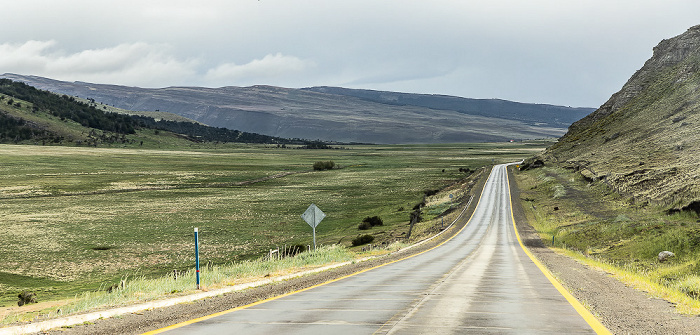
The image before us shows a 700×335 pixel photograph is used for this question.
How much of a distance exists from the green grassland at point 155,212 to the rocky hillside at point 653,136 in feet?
83.0

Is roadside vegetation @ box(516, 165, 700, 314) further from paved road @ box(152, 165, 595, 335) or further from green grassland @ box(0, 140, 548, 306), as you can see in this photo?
green grassland @ box(0, 140, 548, 306)

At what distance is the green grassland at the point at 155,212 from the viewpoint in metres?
43.3

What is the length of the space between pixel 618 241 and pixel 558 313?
31.6 metres

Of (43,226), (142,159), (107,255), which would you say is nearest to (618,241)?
(107,255)

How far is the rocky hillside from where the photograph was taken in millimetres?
55881

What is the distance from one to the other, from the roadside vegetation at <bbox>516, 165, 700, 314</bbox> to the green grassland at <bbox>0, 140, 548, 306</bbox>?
641 inches

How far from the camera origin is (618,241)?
38.7 m

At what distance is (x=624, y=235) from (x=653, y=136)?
56.3 metres

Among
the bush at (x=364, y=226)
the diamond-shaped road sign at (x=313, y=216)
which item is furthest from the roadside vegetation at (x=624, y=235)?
the bush at (x=364, y=226)

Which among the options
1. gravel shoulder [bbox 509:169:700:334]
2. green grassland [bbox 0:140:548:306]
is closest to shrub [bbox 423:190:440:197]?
green grassland [bbox 0:140:548:306]

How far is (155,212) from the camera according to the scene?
241ft

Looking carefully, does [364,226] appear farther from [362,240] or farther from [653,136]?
[653,136]

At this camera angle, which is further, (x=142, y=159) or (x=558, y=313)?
(x=142, y=159)

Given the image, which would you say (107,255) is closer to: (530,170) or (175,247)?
(175,247)
